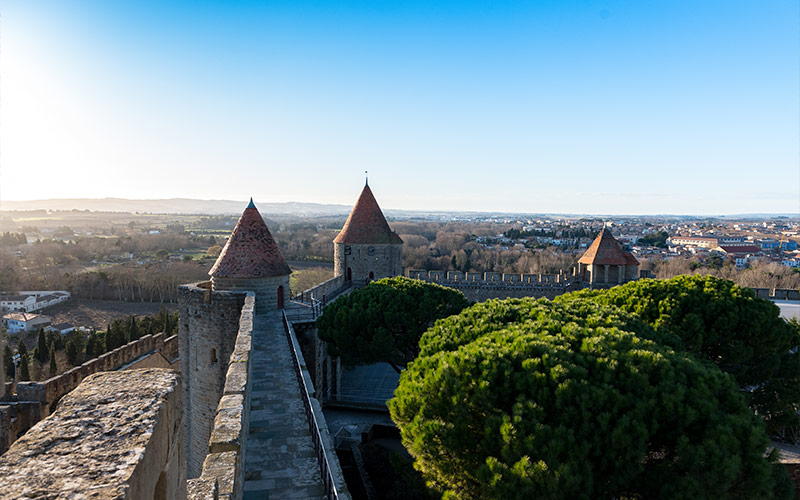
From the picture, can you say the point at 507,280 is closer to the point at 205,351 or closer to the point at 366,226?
the point at 366,226

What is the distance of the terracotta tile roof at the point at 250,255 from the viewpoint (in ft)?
41.3

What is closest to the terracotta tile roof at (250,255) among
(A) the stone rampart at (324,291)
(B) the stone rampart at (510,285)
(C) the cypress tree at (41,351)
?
(A) the stone rampart at (324,291)

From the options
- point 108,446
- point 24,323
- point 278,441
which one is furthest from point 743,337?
point 24,323

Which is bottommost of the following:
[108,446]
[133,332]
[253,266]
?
[133,332]

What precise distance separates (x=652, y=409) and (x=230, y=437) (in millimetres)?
4779

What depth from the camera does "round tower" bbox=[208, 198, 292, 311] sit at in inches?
494

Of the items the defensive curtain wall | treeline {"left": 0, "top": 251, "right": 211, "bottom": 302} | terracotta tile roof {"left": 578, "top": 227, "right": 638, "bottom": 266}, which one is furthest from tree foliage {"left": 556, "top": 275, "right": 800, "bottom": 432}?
treeline {"left": 0, "top": 251, "right": 211, "bottom": 302}

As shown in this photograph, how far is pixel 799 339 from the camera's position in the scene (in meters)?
10.6

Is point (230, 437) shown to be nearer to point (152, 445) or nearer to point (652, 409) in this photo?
point (152, 445)

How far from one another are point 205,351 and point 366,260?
31.8ft

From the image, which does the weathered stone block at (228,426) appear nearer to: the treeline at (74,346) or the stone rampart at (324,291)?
the stone rampart at (324,291)

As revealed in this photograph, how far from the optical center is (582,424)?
5598mm

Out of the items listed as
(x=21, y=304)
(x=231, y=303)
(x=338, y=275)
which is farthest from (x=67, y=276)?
(x=231, y=303)

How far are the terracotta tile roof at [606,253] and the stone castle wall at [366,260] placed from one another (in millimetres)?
8439
